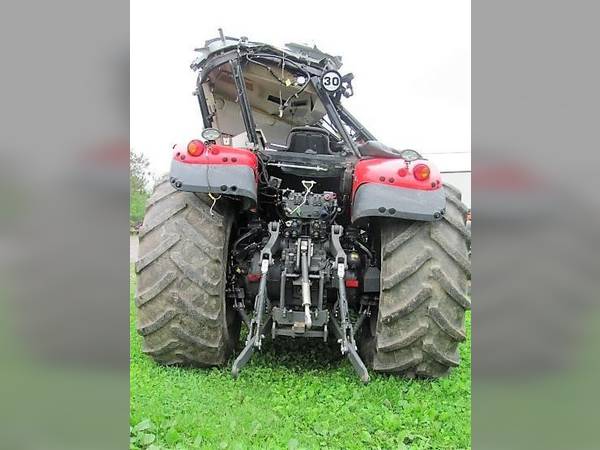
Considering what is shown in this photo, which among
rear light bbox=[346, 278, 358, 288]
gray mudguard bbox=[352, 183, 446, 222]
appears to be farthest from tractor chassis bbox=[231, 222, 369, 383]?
gray mudguard bbox=[352, 183, 446, 222]

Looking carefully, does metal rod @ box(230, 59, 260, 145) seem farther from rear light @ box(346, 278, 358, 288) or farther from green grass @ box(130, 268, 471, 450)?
green grass @ box(130, 268, 471, 450)

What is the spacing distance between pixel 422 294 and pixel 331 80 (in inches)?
68.7

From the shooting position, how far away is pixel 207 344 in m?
3.69

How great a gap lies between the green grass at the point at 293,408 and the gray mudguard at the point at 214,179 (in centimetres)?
134

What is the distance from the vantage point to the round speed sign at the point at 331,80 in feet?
13.0

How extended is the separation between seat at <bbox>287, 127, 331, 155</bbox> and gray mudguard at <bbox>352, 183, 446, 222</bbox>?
103 cm

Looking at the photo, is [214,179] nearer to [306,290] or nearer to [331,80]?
[306,290]

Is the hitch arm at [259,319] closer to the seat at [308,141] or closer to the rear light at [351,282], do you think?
the rear light at [351,282]

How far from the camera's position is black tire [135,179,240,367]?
359cm

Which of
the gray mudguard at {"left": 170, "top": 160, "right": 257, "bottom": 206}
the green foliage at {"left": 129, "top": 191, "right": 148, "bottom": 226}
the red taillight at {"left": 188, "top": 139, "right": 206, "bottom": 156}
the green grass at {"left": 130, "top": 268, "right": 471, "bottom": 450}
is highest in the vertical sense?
the red taillight at {"left": 188, "top": 139, "right": 206, "bottom": 156}

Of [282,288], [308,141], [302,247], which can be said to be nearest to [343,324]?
[282,288]

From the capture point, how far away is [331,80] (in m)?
4.00

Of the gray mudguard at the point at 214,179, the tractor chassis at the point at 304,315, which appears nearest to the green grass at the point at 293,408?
the tractor chassis at the point at 304,315
